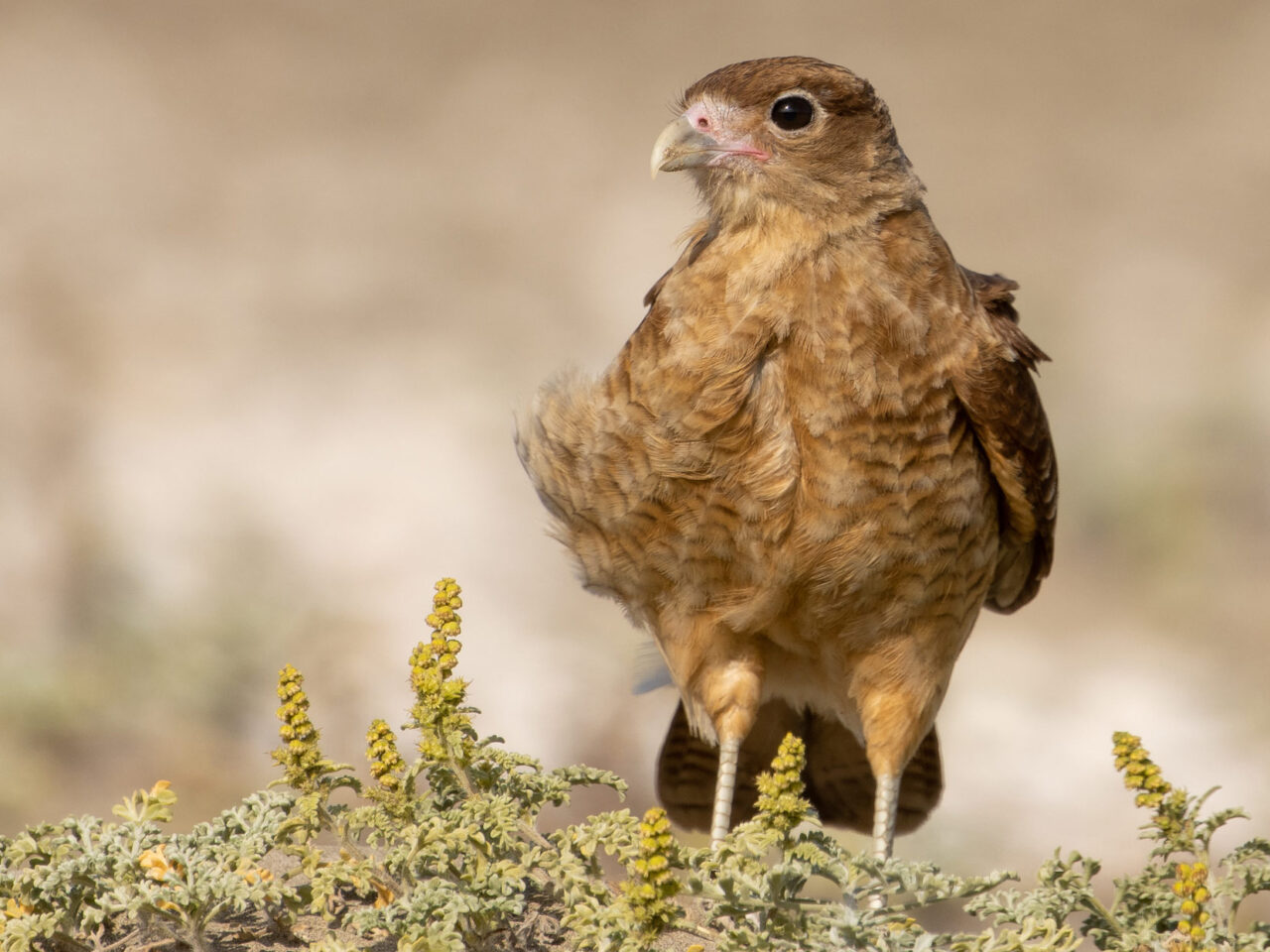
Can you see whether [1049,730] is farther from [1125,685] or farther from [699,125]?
[699,125]

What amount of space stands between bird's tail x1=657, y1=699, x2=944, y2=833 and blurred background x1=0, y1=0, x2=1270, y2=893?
65.7 inches

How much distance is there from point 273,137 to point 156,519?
3286 millimetres

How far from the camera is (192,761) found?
23.1 feet

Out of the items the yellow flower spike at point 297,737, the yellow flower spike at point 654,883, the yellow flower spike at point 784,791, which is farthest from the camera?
the yellow flower spike at point 297,737

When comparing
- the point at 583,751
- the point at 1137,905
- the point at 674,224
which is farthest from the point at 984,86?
the point at 1137,905

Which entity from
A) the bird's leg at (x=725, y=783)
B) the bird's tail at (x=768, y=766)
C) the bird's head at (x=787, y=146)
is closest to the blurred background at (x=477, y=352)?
the bird's tail at (x=768, y=766)

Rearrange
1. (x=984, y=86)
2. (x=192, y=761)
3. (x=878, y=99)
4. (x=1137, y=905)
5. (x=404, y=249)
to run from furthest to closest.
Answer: (x=984, y=86) → (x=404, y=249) → (x=192, y=761) → (x=878, y=99) → (x=1137, y=905)

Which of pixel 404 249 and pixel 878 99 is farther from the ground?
pixel 404 249

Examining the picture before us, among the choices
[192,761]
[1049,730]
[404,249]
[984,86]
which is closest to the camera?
[192,761]

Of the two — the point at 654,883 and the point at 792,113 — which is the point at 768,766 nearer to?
the point at 792,113

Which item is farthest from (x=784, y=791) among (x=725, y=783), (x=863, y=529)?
(x=725, y=783)

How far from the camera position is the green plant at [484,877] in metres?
3.14

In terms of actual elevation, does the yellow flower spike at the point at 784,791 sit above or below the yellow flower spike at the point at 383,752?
below

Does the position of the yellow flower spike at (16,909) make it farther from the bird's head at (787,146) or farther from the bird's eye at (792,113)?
the bird's eye at (792,113)
